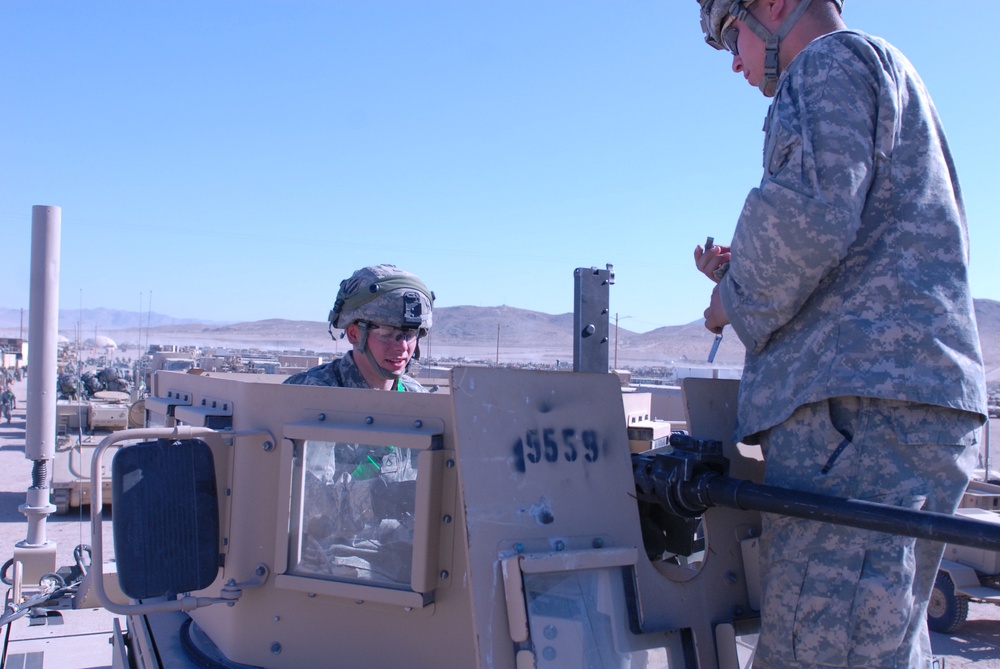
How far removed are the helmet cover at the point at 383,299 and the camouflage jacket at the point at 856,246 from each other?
2383 mm

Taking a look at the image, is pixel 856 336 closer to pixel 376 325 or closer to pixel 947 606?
pixel 376 325

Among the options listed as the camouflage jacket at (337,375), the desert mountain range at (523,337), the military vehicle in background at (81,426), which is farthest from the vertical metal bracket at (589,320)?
the desert mountain range at (523,337)

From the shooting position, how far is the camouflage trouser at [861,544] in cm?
187

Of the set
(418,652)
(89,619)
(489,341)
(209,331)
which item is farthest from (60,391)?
(209,331)

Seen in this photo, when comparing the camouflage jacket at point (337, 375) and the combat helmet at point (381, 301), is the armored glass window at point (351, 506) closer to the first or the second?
the camouflage jacket at point (337, 375)

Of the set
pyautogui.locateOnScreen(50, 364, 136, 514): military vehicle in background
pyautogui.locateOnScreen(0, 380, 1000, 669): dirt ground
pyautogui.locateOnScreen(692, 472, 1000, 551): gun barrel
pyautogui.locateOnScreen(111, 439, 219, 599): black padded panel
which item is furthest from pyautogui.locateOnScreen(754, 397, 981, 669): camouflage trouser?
pyautogui.locateOnScreen(50, 364, 136, 514): military vehicle in background

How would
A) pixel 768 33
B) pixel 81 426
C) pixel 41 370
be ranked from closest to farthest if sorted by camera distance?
1. pixel 768 33
2. pixel 41 370
3. pixel 81 426

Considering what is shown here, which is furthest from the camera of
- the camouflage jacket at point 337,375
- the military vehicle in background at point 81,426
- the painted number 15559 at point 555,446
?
the military vehicle in background at point 81,426

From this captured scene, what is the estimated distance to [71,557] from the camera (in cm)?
1157

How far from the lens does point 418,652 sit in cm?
235

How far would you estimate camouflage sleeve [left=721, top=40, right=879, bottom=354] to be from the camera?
1.92 m

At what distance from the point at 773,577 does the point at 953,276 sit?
76 cm

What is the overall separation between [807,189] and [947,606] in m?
9.21

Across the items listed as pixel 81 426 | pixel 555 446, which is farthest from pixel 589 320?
pixel 81 426
